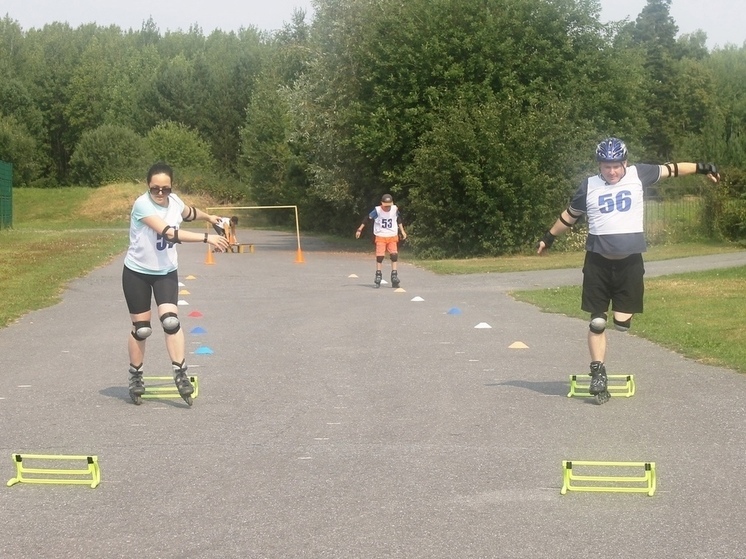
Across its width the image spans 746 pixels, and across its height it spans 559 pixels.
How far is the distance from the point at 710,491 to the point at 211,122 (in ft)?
317

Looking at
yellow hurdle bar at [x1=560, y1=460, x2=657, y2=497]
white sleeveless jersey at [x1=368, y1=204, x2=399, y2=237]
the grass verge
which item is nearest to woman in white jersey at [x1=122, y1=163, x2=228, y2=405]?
yellow hurdle bar at [x1=560, y1=460, x2=657, y2=497]

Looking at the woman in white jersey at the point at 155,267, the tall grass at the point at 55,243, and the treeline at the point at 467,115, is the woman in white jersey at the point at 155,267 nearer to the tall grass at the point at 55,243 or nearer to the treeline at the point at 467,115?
the tall grass at the point at 55,243

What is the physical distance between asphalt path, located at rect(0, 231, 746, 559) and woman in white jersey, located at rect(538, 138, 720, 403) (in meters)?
0.66

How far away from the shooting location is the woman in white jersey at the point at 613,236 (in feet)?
30.0

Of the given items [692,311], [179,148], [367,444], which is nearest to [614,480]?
[367,444]

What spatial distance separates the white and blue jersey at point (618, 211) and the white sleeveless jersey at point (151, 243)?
10.8ft

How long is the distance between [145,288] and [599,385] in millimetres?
3696

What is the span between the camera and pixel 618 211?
9164 millimetres

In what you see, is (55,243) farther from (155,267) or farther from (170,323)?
(170,323)

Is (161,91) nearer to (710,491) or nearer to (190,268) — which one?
(190,268)

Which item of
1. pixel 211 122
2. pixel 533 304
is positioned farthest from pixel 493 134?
pixel 211 122

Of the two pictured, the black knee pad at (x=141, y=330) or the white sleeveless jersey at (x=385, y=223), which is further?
the white sleeveless jersey at (x=385, y=223)

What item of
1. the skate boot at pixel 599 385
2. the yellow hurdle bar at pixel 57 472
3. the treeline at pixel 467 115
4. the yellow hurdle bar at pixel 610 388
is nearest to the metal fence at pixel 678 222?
the treeline at pixel 467 115

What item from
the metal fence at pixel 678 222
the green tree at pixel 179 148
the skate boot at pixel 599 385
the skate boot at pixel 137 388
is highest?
the green tree at pixel 179 148
